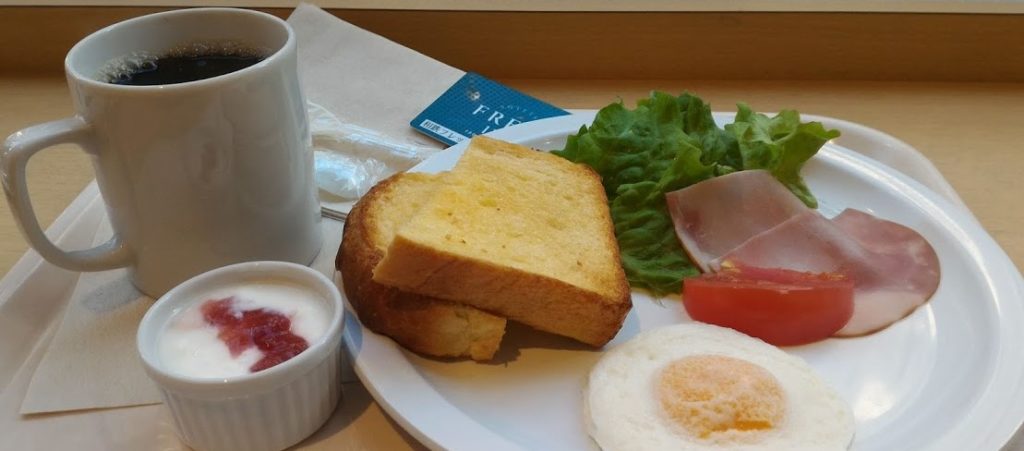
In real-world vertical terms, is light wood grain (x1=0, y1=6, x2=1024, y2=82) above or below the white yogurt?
below

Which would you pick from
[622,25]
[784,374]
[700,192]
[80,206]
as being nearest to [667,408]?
[784,374]

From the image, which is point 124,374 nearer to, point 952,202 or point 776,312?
point 776,312

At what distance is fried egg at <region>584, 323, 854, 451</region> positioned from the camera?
1176 mm

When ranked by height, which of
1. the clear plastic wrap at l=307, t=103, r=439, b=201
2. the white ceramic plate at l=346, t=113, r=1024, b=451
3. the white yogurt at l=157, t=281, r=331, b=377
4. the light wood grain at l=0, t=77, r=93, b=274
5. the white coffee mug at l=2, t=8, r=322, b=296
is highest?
the white coffee mug at l=2, t=8, r=322, b=296

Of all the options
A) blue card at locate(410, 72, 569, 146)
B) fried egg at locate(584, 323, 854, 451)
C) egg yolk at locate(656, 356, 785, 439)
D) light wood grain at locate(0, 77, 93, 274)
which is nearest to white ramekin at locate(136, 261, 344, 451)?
fried egg at locate(584, 323, 854, 451)

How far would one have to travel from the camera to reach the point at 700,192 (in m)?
1.74

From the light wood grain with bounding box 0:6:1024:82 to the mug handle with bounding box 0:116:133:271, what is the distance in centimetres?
138

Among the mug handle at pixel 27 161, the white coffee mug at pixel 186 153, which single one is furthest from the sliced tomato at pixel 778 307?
the mug handle at pixel 27 161

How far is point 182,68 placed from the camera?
1402 mm

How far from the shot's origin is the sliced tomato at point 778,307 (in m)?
1.43

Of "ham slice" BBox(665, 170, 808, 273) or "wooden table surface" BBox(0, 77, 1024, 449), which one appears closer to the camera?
"ham slice" BBox(665, 170, 808, 273)

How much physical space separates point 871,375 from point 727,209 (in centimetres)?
48

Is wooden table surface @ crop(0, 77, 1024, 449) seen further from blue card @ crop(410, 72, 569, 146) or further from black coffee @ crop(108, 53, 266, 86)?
black coffee @ crop(108, 53, 266, 86)

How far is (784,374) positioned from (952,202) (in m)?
0.80
